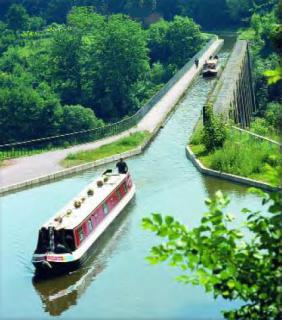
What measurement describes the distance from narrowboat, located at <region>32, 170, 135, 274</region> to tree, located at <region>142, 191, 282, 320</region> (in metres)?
15.4

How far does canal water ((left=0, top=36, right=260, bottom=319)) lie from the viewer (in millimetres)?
22266

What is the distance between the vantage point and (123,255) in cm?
2620

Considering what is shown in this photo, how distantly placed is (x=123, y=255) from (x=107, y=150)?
1488 cm

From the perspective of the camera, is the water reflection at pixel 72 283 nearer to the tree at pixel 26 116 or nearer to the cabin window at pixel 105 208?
the cabin window at pixel 105 208

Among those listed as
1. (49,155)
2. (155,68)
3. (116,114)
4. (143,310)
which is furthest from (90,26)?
(143,310)

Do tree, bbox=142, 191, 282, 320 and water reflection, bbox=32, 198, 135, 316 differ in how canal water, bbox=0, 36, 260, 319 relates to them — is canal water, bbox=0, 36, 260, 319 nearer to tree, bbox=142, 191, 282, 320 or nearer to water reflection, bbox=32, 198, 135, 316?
water reflection, bbox=32, 198, 135, 316

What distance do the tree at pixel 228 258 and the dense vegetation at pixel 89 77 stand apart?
2432 inches

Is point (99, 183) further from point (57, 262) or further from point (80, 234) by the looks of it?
point (57, 262)

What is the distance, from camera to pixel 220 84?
5872 centimetres

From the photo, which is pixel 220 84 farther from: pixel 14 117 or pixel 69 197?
pixel 69 197

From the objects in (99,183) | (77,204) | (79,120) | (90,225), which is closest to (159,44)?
(79,120)

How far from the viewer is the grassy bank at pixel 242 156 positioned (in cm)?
3484

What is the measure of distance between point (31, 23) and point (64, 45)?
54.4m

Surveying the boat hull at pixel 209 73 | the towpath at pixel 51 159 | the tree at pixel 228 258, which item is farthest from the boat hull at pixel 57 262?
the boat hull at pixel 209 73
